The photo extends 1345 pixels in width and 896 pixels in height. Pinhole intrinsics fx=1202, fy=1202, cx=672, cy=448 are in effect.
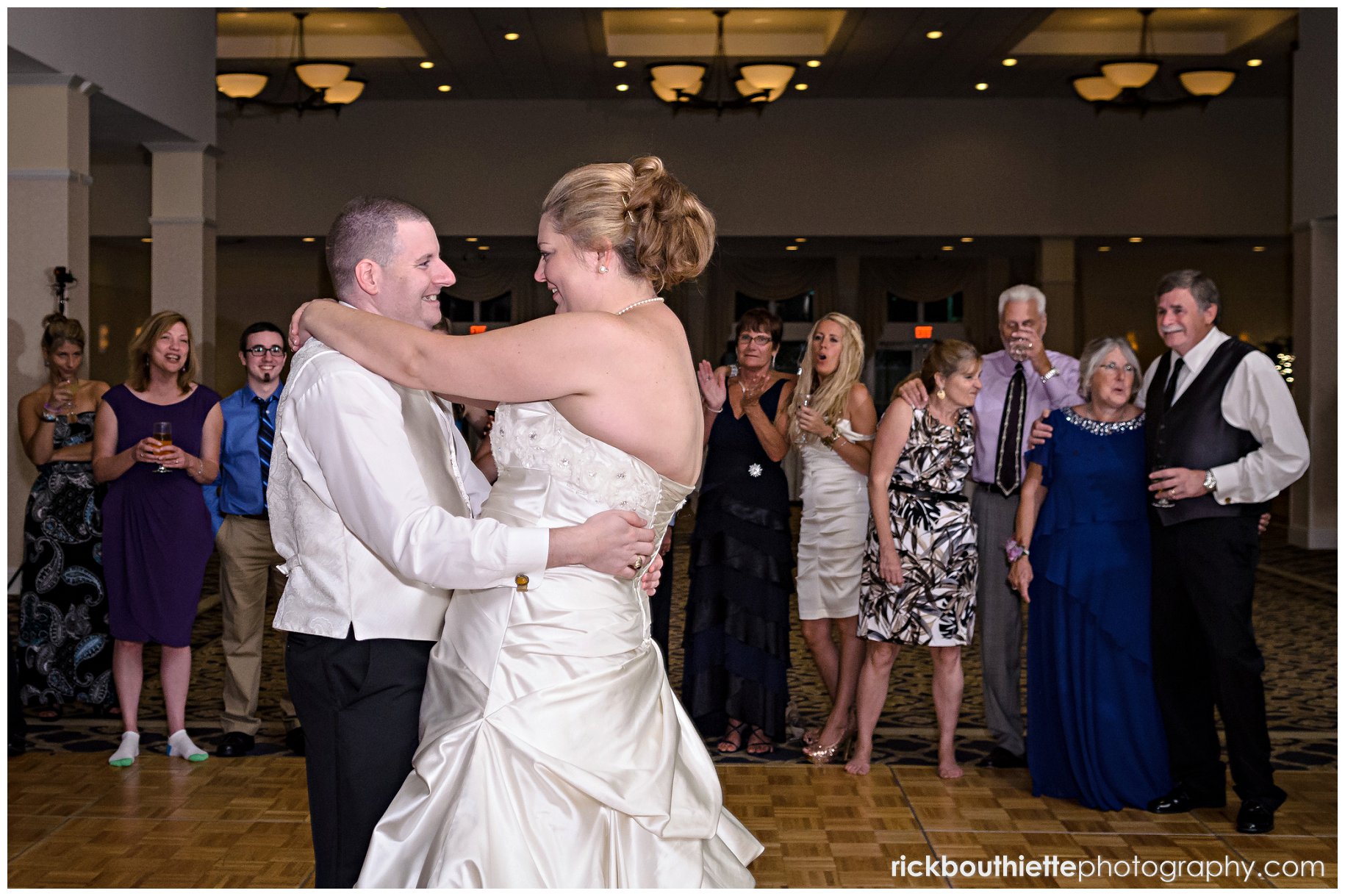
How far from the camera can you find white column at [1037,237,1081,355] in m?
14.7

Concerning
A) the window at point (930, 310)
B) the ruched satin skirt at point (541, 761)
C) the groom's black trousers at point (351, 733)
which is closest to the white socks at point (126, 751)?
the groom's black trousers at point (351, 733)

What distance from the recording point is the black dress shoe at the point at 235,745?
→ 14.4ft

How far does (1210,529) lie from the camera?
3.71 metres

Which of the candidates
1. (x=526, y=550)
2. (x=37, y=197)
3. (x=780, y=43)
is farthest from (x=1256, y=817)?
(x=780, y=43)

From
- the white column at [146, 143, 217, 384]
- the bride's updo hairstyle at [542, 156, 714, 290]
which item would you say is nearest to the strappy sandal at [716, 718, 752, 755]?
the bride's updo hairstyle at [542, 156, 714, 290]

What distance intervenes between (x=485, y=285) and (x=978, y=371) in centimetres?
1379

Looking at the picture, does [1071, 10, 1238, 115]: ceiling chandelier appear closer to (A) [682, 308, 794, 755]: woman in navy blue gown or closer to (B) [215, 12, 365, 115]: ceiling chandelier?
(B) [215, 12, 365, 115]: ceiling chandelier

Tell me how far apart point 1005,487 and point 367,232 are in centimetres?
298

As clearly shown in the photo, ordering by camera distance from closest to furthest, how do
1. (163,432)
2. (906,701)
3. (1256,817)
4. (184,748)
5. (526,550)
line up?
(526,550), (1256,817), (163,432), (184,748), (906,701)

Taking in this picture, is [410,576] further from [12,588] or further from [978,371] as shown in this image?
[12,588]

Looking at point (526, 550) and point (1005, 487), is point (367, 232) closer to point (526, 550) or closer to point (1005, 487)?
point (526, 550)

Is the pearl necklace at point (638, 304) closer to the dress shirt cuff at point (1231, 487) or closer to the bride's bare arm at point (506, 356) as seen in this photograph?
the bride's bare arm at point (506, 356)

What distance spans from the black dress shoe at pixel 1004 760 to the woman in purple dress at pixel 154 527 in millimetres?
2856

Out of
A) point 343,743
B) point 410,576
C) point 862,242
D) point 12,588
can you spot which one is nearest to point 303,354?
point 410,576
